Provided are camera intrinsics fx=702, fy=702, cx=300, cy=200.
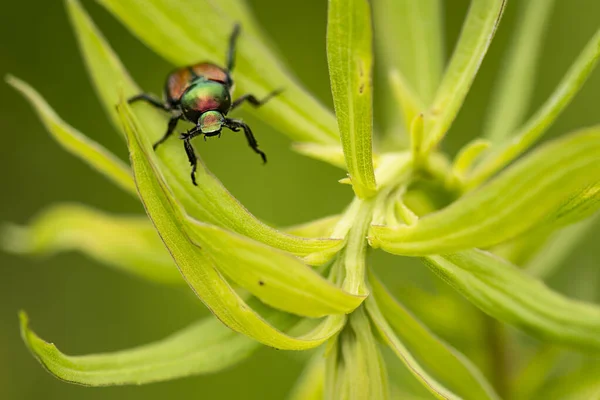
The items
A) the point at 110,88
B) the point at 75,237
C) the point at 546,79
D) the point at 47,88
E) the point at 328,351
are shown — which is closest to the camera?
the point at 328,351

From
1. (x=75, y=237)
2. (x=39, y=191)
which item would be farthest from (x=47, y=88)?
(x=75, y=237)

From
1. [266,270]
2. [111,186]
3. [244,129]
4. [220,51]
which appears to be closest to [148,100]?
[220,51]

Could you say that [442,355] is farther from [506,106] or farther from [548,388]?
[506,106]

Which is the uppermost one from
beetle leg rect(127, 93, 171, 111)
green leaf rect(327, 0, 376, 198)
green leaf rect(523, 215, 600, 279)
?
beetle leg rect(127, 93, 171, 111)

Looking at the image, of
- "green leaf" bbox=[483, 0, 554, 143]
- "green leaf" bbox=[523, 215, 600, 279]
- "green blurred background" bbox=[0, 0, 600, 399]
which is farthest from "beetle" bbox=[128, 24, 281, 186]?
"green blurred background" bbox=[0, 0, 600, 399]

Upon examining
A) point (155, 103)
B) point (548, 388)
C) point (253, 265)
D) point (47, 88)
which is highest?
point (47, 88)

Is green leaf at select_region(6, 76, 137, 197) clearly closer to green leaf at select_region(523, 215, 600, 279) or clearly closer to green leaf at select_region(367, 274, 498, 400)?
green leaf at select_region(367, 274, 498, 400)

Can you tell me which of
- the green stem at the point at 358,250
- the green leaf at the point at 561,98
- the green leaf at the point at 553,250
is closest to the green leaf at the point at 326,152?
the green stem at the point at 358,250
